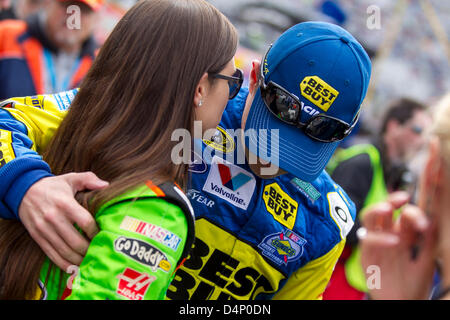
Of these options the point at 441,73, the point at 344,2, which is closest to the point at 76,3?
the point at 344,2

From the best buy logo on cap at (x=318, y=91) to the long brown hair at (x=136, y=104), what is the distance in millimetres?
381

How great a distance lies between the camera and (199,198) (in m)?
2.00

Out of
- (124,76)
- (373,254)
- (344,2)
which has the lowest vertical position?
(344,2)

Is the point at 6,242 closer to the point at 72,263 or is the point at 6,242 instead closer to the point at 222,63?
the point at 72,263

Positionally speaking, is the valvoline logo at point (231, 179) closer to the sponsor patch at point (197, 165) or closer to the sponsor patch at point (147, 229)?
the sponsor patch at point (197, 165)

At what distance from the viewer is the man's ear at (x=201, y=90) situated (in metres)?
1.59

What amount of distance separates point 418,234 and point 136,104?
842 mm

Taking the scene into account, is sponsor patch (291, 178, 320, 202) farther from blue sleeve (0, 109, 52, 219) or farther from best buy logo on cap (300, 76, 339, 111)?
blue sleeve (0, 109, 52, 219)

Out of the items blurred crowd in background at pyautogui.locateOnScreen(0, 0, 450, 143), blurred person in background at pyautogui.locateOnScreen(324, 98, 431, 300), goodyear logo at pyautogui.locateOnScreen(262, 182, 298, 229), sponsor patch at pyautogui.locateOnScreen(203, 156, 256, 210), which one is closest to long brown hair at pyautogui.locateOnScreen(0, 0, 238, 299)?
sponsor patch at pyautogui.locateOnScreen(203, 156, 256, 210)

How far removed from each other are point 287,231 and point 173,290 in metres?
0.51

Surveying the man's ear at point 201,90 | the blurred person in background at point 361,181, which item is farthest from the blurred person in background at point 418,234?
the blurred person in background at point 361,181

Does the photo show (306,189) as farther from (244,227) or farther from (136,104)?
(136,104)

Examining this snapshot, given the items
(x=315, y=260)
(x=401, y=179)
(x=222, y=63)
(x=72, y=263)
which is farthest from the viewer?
(x=401, y=179)

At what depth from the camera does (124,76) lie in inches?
61.5
